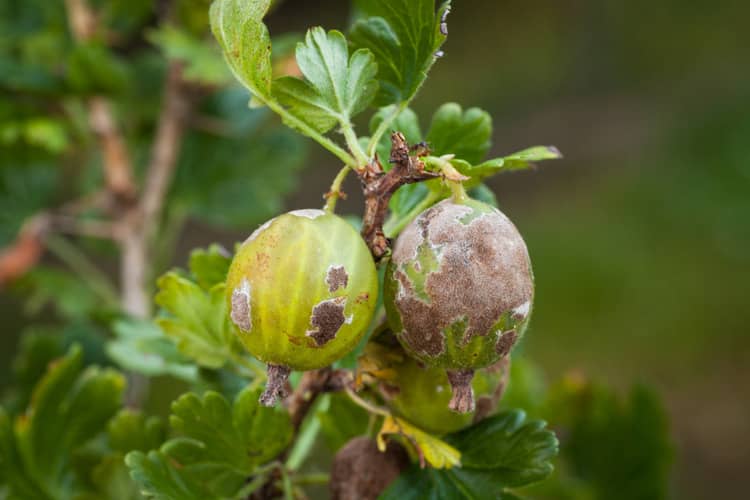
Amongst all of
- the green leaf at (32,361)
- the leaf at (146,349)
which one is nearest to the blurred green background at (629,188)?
the green leaf at (32,361)

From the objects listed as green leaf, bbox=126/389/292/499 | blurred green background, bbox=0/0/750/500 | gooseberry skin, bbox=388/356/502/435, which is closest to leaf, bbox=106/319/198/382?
green leaf, bbox=126/389/292/499

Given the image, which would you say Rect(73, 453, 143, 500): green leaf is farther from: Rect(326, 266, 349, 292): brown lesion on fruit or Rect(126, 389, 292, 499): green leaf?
Rect(326, 266, 349, 292): brown lesion on fruit

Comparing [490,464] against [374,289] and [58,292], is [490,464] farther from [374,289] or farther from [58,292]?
[58,292]

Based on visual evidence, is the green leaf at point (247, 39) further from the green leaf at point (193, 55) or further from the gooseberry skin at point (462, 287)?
the green leaf at point (193, 55)

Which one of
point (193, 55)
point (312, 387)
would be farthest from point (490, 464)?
point (193, 55)

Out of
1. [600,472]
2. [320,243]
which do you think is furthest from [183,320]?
[600,472]
